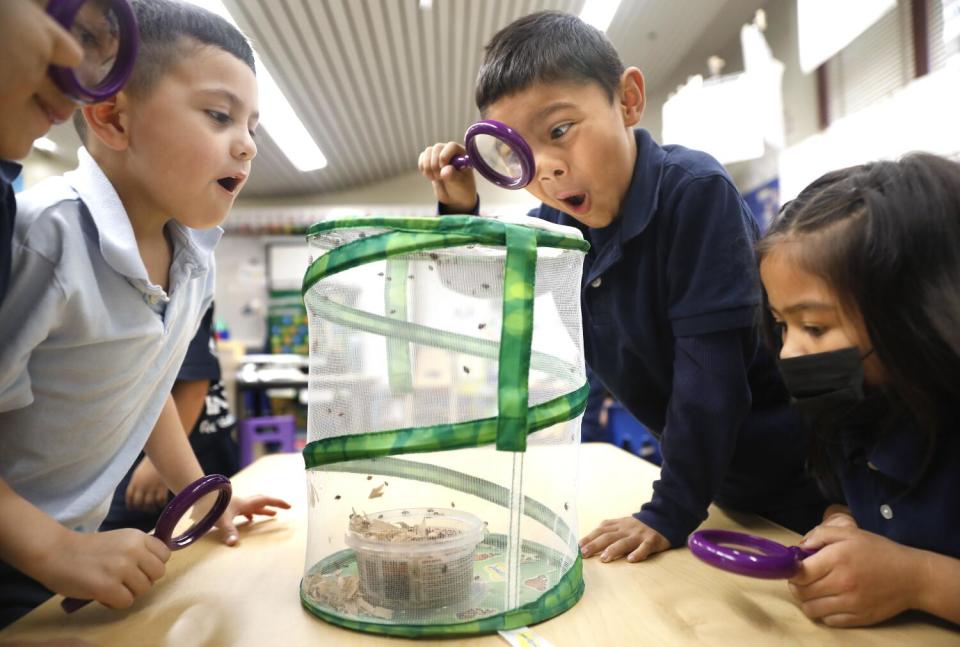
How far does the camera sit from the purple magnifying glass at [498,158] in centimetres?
65

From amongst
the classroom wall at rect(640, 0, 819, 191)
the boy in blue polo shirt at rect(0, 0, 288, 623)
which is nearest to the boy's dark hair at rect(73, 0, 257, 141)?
the boy in blue polo shirt at rect(0, 0, 288, 623)

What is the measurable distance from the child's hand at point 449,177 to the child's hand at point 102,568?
18.4 inches

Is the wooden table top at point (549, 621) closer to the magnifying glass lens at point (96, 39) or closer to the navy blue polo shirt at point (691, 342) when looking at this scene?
the navy blue polo shirt at point (691, 342)

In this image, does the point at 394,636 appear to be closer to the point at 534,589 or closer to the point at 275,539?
the point at 534,589

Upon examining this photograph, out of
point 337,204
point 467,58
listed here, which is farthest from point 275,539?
point 337,204

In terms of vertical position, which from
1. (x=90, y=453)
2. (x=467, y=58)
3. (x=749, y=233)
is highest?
(x=467, y=58)

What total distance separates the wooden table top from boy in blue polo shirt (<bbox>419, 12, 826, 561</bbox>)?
0.28ft

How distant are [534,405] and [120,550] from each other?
37 cm

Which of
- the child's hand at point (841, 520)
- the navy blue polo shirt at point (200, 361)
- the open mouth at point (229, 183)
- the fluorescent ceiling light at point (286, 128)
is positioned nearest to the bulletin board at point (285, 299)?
the fluorescent ceiling light at point (286, 128)

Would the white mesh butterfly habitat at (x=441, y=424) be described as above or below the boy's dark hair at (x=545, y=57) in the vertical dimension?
below

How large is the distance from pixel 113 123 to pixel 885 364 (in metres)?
0.78

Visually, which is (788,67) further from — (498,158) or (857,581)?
(857,581)

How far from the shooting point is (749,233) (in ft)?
2.63

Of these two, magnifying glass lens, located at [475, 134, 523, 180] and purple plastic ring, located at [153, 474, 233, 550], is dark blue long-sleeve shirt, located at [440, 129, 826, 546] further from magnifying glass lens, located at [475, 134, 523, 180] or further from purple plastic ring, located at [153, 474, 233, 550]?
purple plastic ring, located at [153, 474, 233, 550]
